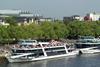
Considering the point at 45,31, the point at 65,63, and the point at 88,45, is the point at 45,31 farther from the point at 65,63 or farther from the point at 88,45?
the point at 65,63

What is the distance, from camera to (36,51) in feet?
134

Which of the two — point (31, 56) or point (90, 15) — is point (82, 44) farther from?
point (90, 15)

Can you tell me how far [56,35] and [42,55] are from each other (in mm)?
20598

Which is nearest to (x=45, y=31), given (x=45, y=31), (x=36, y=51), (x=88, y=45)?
(x=45, y=31)

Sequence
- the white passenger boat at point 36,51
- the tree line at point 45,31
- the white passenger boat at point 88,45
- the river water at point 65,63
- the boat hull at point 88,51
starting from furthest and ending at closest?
the tree line at point 45,31 < the white passenger boat at point 88,45 < the boat hull at point 88,51 < the white passenger boat at point 36,51 < the river water at point 65,63

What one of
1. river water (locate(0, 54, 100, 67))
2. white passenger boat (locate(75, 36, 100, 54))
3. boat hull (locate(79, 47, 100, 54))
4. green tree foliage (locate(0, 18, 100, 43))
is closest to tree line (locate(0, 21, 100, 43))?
green tree foliage (locate(0, 18, 100, 43))

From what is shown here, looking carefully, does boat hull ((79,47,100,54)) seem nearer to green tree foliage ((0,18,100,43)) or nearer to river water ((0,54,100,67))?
river water ((0,54,100,67))

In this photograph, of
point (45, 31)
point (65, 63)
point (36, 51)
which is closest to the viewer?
point (65, 63)

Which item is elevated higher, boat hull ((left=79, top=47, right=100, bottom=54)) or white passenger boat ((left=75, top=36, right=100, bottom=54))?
white passenger boat ((left=75, top=36, right=100, bottom=54))

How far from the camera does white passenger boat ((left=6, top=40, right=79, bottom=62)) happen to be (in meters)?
38.8

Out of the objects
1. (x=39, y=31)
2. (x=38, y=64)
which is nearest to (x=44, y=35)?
(x=39, y=31)

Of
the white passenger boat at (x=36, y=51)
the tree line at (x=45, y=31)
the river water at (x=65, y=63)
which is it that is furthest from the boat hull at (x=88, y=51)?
the tree line at (x=45, y=31)

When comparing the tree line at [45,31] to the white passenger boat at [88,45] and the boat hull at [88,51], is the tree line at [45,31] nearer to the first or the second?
the white passenger boat at [88,45]

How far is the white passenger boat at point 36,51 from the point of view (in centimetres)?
3878
